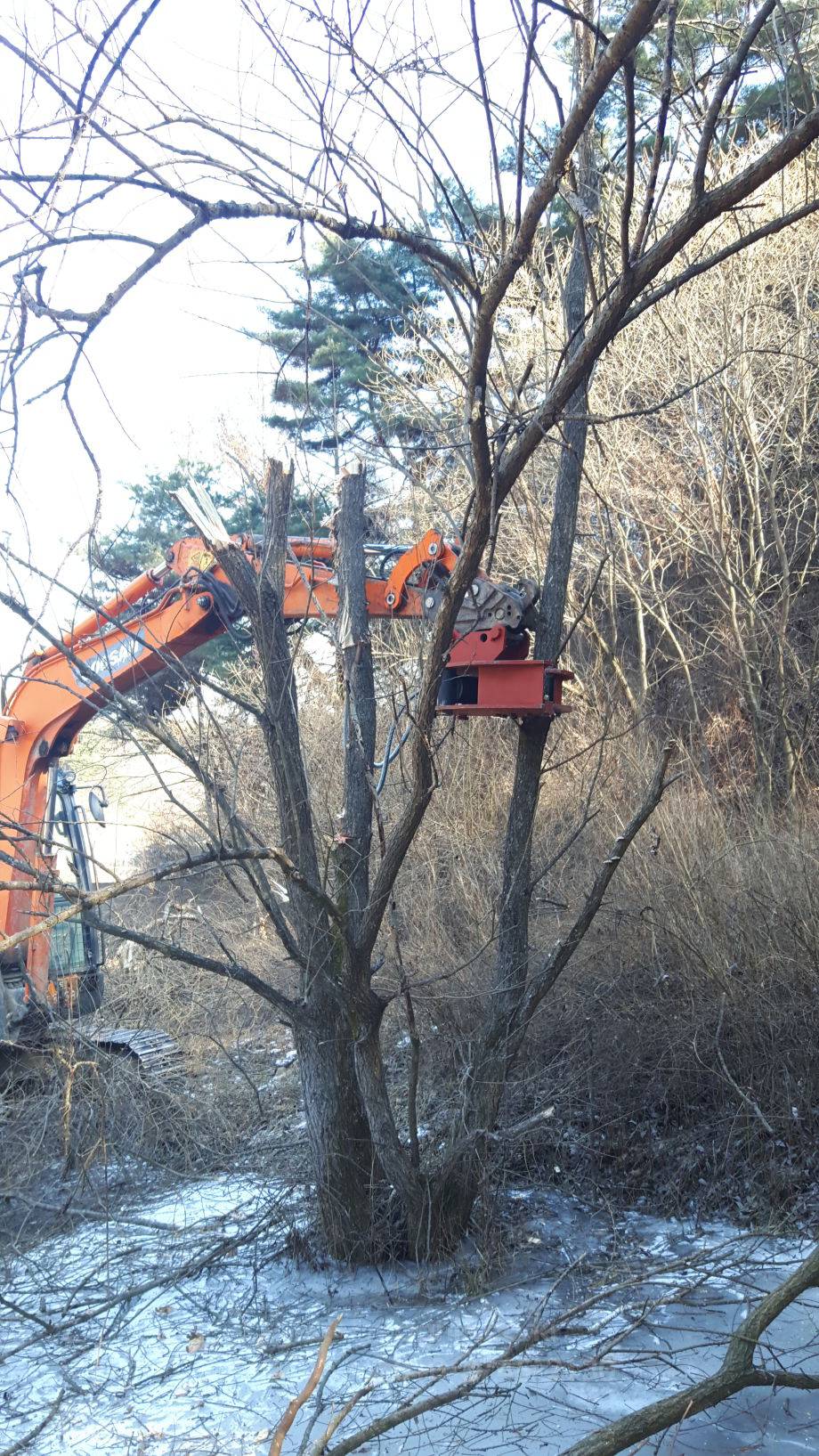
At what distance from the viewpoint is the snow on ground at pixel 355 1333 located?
12.3 feet

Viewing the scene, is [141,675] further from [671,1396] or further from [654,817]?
[671,1396]

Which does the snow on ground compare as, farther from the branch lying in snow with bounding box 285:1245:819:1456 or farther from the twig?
the twig

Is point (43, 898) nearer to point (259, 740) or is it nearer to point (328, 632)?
point (328, 632)

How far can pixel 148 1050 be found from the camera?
763cm

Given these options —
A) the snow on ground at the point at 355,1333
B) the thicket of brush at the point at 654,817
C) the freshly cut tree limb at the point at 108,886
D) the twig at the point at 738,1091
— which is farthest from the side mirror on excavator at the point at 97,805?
the twig at the point at 738,1091

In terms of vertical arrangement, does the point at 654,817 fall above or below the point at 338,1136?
above

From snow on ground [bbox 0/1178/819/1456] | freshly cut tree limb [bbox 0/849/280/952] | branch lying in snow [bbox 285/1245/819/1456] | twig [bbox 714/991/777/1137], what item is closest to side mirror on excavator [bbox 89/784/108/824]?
snow on ground [bbox 0/1178/819/1456]

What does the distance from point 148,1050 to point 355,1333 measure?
3.48m

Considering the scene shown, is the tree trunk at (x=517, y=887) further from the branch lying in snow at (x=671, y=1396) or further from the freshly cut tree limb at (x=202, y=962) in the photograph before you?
the branch lying in snow at (x=671, y=1396)

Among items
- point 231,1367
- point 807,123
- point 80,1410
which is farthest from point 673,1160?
point 807,123

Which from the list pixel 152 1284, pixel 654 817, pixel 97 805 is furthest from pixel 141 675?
pixel 654 817

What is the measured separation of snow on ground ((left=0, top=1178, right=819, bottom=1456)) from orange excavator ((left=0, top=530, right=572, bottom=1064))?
132 cm

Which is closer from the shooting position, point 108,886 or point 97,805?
point 108,886

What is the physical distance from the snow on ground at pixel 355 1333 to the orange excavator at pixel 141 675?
1323 millimetres
